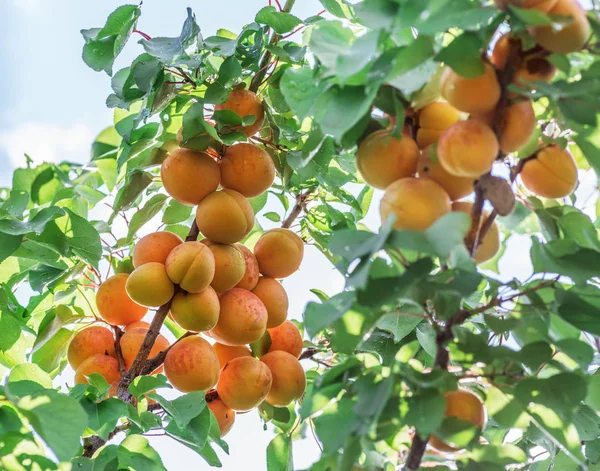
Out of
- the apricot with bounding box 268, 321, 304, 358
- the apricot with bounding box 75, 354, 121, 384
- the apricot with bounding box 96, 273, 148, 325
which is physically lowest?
the apricot with bounding box 75, 354, 121, 384

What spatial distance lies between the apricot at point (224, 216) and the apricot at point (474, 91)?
560 mm

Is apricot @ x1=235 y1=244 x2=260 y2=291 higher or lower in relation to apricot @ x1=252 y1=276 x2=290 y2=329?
higher

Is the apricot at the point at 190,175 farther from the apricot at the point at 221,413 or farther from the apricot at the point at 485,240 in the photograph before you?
the apricot at the point at 485,240

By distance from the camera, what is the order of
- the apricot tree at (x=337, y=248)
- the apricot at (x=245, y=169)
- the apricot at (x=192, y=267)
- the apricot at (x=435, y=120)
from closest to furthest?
the apricot tree at (x=337, y=248) → the apricot at (x=435, y=120) → the apricot at (x=192, y=267) → the apricot at (x=245, y=169)

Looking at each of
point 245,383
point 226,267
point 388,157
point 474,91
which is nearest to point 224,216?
point 226,267

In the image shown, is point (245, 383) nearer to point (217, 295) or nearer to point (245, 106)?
point (217, 295)

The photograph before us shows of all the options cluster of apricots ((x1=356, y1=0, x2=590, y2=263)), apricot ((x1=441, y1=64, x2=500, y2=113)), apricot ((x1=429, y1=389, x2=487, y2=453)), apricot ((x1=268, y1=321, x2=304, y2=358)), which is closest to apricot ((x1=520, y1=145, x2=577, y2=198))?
cluster of apricots ((x1=356, y1=0, x2=590, y2=263))

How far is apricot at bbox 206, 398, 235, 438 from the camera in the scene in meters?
1.41

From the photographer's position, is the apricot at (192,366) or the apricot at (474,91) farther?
the apricot at (192,366)

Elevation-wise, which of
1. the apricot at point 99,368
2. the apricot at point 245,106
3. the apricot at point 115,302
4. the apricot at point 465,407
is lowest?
the apricot at point 465,407

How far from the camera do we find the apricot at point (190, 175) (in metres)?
1.34

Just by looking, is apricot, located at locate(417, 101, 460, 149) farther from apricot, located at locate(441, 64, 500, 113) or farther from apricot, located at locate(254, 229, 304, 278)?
apricot, located at locate(254, 229, 304, 278)

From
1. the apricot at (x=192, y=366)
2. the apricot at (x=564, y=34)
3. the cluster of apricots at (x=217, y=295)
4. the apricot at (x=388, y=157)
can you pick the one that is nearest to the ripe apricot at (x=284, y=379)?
the cluster of apricots at (x=217, y=295)

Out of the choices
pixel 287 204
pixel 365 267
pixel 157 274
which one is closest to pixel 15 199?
pixel 157 274
